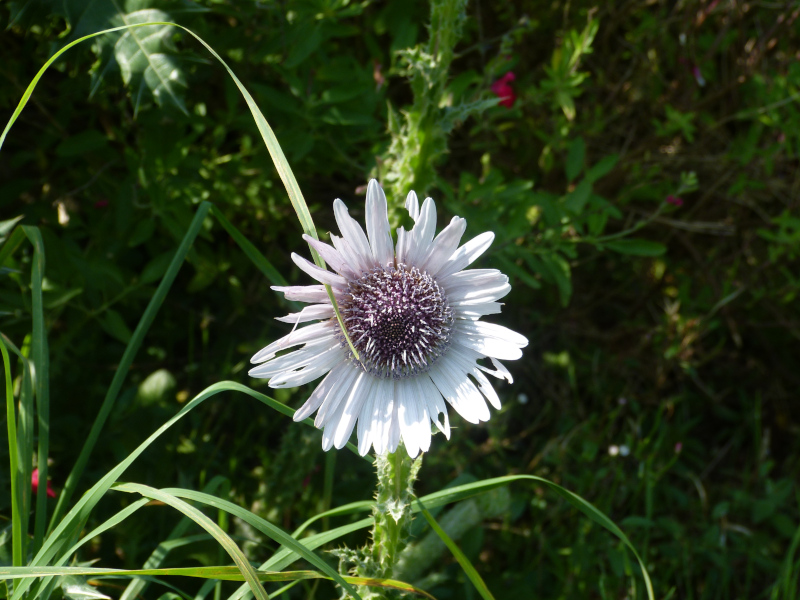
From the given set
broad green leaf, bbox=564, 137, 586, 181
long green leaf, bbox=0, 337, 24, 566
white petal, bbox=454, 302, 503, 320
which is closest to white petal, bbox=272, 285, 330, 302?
white petal, bbox=454, 302, 503, 320

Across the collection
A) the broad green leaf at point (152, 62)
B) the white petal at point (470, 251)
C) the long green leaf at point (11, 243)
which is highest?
the broad green leaf at point (152, 62)

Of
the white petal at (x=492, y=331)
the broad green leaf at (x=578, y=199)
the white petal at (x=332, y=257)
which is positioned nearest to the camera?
the white petal at (x=332, y=257)

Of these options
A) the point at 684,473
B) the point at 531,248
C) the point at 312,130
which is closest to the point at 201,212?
the point at 312,130

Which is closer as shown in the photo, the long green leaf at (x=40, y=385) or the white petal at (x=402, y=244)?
the white petal at (x=402, y=244)

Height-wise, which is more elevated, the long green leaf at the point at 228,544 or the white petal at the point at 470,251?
the white petal at the point at 470,251

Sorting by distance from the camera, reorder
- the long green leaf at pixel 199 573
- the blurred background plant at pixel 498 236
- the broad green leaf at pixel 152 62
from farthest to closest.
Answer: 1. the blurred background plant at pixel 498 236
2. the broad green leaf at pixel 152 62
3. the long green leaf at pixel 199 573

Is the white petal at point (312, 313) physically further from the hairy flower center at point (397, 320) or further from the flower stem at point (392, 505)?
the flower stem at point (392, 505)

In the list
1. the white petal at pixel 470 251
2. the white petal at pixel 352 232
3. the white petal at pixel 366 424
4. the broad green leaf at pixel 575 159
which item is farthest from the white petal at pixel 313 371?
the broad green leaf at pixel 575 159
